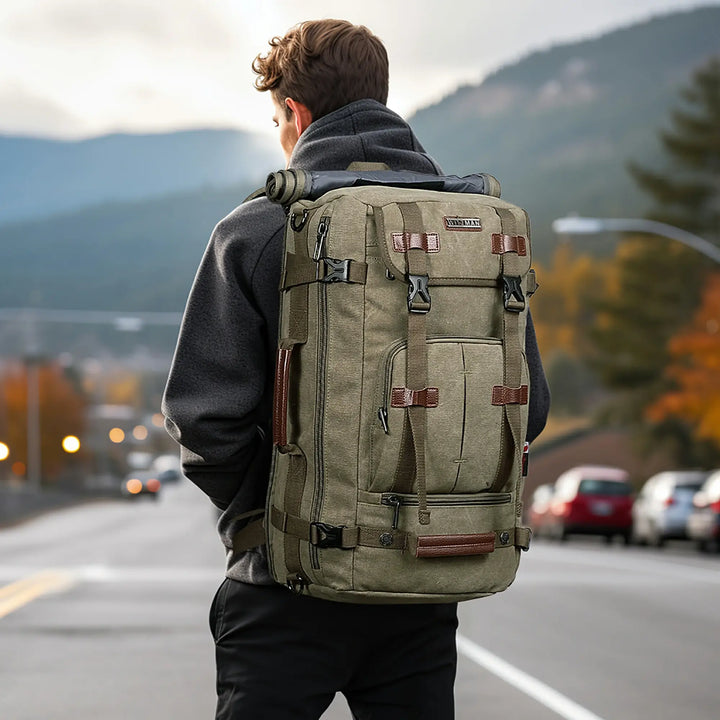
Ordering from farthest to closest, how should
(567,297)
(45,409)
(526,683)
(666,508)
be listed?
(567,297) → (45,409) → (666,508) → (526,683)

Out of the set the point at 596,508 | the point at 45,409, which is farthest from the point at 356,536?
the point at 45,409

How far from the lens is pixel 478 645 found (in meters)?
11.2

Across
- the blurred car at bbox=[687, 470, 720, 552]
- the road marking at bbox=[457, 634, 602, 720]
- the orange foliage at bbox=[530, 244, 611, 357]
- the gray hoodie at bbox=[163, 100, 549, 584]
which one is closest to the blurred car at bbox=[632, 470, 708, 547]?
the blurred car at bbox=[687, 470, 720, 552]

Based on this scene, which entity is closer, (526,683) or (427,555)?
(427,555)

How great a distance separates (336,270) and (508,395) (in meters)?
0.43

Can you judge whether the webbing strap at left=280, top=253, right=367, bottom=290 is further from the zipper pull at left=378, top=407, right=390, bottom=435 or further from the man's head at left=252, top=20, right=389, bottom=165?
the man's head at left=252, top=20, right=389, bottom=165

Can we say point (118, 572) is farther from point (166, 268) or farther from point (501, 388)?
point (166, 268)

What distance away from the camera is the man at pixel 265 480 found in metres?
3.25

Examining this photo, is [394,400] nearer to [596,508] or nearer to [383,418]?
[383,418]

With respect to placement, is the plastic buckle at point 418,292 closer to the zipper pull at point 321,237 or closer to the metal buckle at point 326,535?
the zipper pull at point 321,237

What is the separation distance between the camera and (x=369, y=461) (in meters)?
3.11

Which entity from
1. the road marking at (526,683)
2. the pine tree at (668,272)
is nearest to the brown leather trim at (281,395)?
the road marking at (526,683)

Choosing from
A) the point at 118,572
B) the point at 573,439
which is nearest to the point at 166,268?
the point at 573,439

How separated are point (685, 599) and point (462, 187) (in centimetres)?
1235
